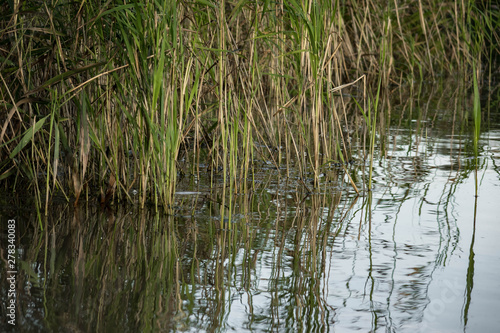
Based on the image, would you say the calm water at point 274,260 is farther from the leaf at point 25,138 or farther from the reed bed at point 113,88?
the leaf at point 25,138

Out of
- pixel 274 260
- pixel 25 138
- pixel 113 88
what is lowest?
pixel 274 260

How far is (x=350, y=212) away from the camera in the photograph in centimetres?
289

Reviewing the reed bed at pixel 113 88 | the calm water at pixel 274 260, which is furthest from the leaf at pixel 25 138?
the calm water at pixel 274 260

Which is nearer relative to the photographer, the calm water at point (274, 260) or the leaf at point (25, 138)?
the calm water at point (274, 260)

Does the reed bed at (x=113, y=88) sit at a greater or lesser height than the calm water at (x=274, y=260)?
greater

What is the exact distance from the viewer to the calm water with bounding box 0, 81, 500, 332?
183 centimetres

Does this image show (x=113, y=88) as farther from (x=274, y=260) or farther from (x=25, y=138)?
(x=274, y=260)

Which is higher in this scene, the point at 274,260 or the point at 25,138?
the point at 25,138

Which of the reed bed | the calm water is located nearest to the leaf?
the reed bed

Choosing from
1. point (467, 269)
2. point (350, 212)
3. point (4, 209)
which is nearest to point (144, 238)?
point (4, 209)

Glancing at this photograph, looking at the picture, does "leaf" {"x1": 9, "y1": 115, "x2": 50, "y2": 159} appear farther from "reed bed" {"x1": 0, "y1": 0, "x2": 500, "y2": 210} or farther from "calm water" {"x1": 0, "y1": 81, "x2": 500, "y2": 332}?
"calm water" {"x1": 0, "y1": 81, "x2": 500, "y2": 332}

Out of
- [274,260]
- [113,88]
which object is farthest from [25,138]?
[274,260]

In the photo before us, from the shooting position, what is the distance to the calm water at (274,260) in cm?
183

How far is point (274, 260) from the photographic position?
7.47 feet
